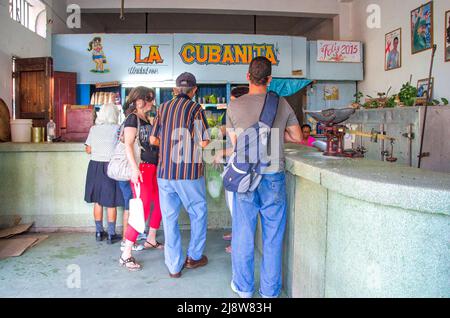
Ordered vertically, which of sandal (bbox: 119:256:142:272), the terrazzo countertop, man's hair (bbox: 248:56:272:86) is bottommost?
sandal (bbox: 119:256:142:272)

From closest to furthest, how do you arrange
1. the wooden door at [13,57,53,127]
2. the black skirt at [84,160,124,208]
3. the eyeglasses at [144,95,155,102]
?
the eyeglasses at [144,95,155,102]
the black skirt at [84,160,124,208]
the wooden door at [13,57,53,127]

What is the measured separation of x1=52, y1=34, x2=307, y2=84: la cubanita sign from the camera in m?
8.05

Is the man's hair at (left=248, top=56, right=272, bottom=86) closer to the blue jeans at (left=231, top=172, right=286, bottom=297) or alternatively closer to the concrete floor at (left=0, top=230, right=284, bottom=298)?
the blue jeans at (left=231, top=172, right=286, bottom=297)

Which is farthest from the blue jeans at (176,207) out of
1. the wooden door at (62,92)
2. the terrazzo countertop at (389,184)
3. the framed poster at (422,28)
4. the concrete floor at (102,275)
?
the wooden door at (62,92)

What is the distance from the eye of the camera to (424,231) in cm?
155

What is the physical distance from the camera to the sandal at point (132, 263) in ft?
11.0

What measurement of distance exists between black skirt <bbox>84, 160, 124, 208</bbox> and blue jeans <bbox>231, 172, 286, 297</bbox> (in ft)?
5.92

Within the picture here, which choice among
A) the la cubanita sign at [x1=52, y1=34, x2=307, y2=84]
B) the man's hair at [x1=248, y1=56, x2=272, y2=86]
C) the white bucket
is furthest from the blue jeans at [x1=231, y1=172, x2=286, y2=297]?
the la cubanita sign at [x1=52, y1=34, x2=307, y2=84]

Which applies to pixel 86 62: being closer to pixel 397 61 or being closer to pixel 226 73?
pixel 226 73

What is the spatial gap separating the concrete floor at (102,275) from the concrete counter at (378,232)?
1097mm

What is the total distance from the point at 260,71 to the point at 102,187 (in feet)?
7.38

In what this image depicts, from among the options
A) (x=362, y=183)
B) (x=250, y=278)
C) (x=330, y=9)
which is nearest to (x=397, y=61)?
(x=330, y=9)

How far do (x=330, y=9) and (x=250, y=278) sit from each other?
7.96m

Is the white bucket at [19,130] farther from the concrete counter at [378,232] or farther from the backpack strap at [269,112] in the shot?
the concrete counter at [378,232]
